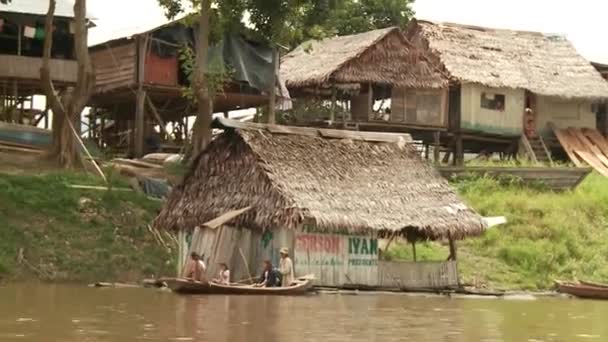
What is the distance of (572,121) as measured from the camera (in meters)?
39.6

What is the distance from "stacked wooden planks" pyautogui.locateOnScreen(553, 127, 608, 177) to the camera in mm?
36844

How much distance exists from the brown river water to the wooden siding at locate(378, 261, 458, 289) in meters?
1.84

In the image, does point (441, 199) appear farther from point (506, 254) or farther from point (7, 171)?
point (7, 171)

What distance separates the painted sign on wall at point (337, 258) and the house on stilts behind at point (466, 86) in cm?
1167

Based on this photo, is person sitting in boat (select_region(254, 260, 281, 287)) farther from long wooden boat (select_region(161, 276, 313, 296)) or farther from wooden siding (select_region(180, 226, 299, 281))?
wooden siding (select_region(180, 226, 299, 281))

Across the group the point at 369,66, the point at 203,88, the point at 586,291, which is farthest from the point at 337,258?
the point at 369,66

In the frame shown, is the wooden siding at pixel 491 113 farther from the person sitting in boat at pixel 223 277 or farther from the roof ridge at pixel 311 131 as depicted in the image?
the person sitting in boat at pixel 223 277

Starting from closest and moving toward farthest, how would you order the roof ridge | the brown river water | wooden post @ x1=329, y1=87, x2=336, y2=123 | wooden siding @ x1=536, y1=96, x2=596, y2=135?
the brown river water, the roof ridge, wooden post @ x1=329, y1=87, x2=336, y2=123, wooden siding @ x1=536, y1=96, x2=596, y2=135

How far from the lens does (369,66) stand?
3478cm

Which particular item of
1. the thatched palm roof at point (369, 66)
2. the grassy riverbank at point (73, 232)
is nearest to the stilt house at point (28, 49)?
the grassy riverbank at point (73, 232)

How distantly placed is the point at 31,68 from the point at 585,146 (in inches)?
717

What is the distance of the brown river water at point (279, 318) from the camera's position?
12883 millimetres

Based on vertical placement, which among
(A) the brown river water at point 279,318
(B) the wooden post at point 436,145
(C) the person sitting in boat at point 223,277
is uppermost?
(B) the wooden post at point 436,145

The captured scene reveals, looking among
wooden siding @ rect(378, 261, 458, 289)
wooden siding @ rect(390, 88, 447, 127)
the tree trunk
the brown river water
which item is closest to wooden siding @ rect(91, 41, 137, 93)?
the tree trunk
